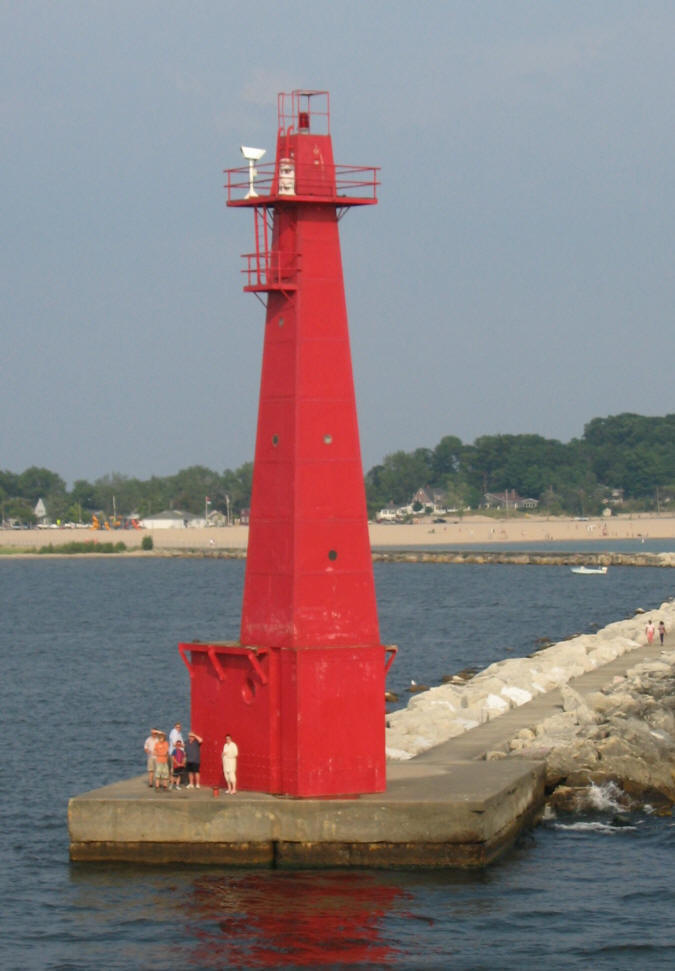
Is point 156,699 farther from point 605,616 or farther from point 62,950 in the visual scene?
point 605,616

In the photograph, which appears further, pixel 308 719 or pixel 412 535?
pixel 412 535

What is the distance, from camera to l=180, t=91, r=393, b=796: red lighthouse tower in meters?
23.0

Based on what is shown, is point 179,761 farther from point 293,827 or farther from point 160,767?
point 293,827

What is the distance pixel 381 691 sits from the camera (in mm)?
23422

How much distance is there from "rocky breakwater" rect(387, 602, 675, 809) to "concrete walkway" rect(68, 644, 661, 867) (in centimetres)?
417

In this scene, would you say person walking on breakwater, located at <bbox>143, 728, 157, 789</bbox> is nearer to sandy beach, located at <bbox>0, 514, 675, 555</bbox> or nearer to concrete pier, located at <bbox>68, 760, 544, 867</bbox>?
concrete pier, located at <bbox>68, 760, 544, 867</bbox>

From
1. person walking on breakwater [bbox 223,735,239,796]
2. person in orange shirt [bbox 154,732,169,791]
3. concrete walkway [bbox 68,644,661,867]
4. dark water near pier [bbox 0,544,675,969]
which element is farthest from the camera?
person in orange shirt [bbox 154,732,169,791]

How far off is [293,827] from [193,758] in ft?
7.54

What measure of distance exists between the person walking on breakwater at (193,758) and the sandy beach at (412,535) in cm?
13692

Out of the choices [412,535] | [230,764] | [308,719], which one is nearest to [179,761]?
[230,764]

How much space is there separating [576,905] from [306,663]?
196 inches

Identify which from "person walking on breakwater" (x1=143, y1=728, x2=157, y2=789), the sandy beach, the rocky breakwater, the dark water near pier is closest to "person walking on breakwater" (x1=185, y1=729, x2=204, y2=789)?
"person walking on breakwater" (x1=143, y1=728, x2=157, y2=789)

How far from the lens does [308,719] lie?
22828 millimetres

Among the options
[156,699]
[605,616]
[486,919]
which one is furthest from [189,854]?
[605,616]
